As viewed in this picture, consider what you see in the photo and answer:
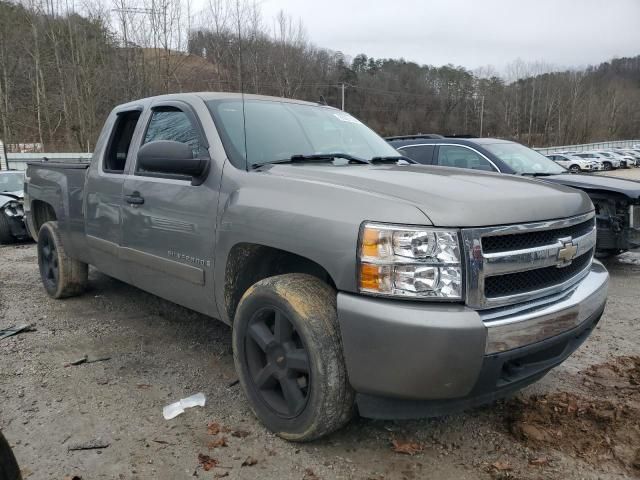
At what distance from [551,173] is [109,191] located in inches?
219

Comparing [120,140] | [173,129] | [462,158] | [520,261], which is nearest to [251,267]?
[173,129]

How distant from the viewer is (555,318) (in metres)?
2.37

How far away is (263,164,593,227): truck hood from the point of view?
86.8 inches

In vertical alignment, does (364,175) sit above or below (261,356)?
above

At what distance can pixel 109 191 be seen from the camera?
158 inches

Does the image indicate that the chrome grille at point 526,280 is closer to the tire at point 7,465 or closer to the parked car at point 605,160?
the tire at point 7,465

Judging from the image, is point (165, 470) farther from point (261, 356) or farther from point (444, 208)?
point (444, 208)

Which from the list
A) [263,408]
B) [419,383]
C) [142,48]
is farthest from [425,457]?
[142,48]

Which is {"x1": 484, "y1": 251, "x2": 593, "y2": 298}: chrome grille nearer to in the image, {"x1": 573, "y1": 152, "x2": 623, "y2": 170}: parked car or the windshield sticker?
the windshield sticker

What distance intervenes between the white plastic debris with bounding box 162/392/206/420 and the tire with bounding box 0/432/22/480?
1.22 metres

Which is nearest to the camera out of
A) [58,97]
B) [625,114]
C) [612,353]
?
[612,353]

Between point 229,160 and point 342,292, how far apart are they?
3.99 feet

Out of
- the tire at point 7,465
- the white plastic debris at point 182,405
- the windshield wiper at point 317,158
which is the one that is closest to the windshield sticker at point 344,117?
the windshield wiper at point 317,158

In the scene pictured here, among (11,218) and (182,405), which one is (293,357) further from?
(11,218)
